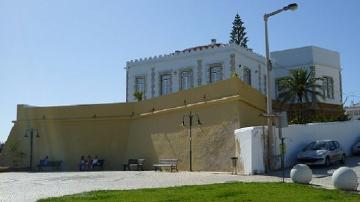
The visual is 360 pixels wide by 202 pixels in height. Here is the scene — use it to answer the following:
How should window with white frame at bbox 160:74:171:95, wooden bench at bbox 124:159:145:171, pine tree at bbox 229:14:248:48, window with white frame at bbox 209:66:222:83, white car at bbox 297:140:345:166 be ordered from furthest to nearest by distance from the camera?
pine tree at bbox 229:14:248:48 < window with white frame at bbox 160:74:171:95 < window with white frame at bbox 209:66:222:83 < wooden bench at bbox 124:159:145:171 < white car at bbox 297:140:345:166

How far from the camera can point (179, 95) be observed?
3095 cm

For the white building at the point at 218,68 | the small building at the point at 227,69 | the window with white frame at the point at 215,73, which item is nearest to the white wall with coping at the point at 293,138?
the small building at the point at 227,69

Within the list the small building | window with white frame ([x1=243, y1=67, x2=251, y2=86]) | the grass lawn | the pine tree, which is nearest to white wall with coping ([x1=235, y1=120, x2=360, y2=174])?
the grass lawn

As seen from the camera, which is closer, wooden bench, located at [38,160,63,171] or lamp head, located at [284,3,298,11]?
lamp head, located at [284,3,298,11]

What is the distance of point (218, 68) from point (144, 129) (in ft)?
31.7

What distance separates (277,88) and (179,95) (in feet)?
54.7

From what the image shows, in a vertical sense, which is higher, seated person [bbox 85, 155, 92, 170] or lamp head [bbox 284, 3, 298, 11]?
lamp head [bbox 284, 3, 298, 11]

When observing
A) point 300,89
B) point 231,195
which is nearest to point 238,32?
point 300,89

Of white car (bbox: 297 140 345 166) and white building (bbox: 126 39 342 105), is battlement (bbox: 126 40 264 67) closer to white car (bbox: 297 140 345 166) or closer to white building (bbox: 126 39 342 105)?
white building (bbox: 126 39 342 105)

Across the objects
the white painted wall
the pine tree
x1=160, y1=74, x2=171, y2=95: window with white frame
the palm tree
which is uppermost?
the pine tree

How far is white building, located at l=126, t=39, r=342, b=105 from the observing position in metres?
40.2

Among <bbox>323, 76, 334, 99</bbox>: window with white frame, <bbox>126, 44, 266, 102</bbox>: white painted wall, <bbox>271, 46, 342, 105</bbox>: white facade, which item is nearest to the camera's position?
<bbox>126, 44, 266, 102</bbox>: white painted wall

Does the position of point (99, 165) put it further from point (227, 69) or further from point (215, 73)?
Answer: point (227, 69)

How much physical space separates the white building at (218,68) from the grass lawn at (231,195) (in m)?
24.7
